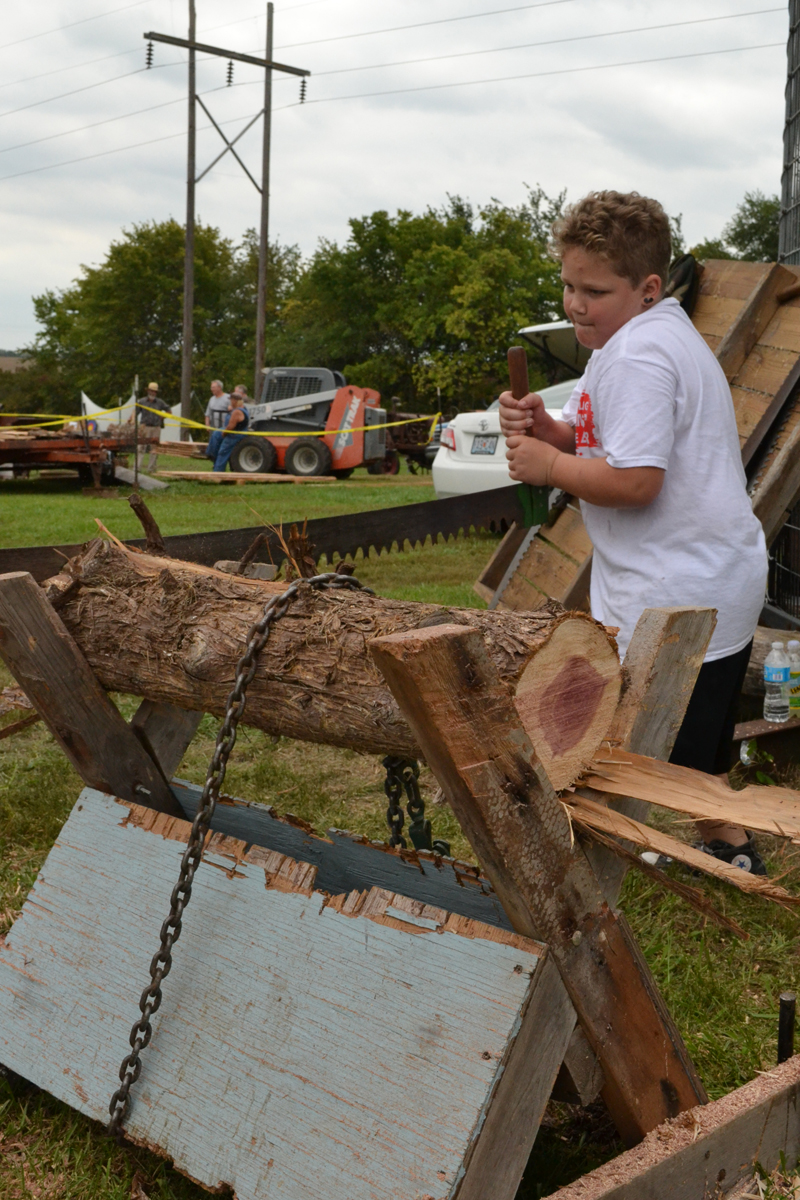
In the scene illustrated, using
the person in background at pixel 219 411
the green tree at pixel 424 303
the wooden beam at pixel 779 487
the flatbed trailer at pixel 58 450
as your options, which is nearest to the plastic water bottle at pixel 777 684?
the wooden beam at pixel 779 487

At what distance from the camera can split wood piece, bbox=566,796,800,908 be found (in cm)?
142

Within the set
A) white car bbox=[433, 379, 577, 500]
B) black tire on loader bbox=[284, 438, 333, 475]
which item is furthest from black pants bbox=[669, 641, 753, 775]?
black tire on loader bbox=[284, 438, 333, 475]

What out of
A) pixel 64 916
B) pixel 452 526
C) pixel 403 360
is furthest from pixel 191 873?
pixel 403 360

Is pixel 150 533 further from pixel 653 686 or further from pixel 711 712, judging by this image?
pixel 711 712

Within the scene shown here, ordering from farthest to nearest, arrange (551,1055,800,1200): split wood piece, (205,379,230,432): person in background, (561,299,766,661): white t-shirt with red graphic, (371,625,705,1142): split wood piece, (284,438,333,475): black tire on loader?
(205,379,230,432): person in background
(284,438,333,475): black tire on loader
(561,299,766,661): white t-shirt with red graphic
(551,1055,800,1200): split wood piece
(371,625,705,1142): split wood piece

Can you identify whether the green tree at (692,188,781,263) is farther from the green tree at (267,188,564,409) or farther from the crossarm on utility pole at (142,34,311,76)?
the crossarm on utility pole at (142,34,311,76)

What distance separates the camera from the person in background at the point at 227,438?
19.2 meters

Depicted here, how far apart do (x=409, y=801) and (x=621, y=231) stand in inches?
51.6

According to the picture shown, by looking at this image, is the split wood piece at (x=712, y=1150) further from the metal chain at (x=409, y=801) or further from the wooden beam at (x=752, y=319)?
the wooden beam at (x=752, y=319)

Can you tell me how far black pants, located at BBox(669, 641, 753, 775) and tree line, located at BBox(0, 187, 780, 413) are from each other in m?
30.7

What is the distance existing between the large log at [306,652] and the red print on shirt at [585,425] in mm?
929

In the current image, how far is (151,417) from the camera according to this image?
963 inches

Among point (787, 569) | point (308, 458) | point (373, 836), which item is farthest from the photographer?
point (308, 458)

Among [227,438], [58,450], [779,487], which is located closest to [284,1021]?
[779,487]
